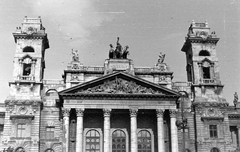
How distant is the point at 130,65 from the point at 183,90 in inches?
307

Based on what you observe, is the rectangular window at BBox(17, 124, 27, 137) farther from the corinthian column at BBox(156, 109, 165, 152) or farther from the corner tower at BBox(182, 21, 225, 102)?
the corner tower at BBox(182, 21, 225, 102)

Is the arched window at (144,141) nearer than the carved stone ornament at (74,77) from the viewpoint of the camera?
Yes

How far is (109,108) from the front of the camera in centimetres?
4397

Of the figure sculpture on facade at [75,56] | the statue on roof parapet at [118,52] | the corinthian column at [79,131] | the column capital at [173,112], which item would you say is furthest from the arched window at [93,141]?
the statue on roof parapet at [118,52]

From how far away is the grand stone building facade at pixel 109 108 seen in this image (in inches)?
1725

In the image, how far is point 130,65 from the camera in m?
47.8

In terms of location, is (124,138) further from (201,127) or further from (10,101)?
(10,101)

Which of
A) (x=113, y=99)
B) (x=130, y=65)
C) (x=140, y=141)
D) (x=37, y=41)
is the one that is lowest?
(x=140, y=141)

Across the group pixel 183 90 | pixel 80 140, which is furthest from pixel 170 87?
pixel 80 140

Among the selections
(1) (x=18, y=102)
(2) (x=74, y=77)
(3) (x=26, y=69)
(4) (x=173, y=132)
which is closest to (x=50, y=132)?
(1) (x=18, y=102)

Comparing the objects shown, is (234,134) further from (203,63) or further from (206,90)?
(203,63)

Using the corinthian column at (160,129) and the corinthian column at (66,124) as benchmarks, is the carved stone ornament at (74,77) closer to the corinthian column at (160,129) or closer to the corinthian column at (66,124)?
the corinthian column at (66,124)

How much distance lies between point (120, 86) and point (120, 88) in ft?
0.81

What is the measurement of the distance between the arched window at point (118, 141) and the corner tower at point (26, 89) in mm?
9066
